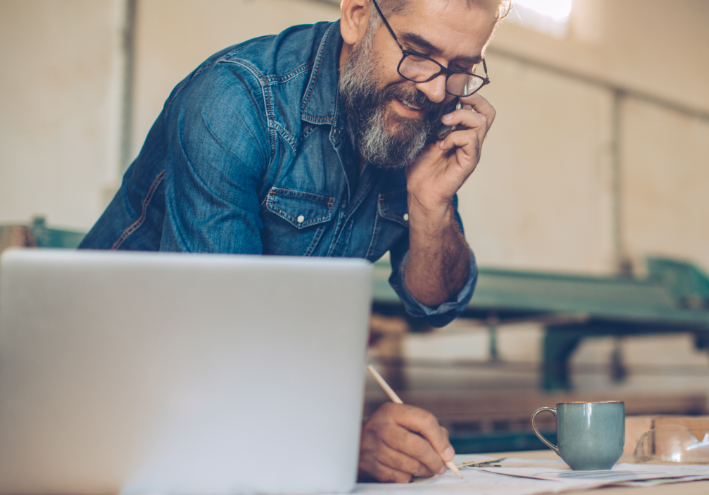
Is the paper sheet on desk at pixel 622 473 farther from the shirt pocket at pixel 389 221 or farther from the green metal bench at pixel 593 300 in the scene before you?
the green metal bench at pixel 593 300

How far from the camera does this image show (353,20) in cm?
124

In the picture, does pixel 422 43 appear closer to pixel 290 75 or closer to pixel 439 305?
pixel 290 75

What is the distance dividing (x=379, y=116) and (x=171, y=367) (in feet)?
2.68

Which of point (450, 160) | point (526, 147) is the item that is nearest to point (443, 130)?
point (450, 160)

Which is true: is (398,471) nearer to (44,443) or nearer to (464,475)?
(464,475)

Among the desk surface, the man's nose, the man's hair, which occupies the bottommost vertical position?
the desk surface

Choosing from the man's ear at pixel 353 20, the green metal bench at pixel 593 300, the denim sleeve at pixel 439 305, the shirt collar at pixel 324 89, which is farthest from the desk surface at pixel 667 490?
the green metal bench at pixel 593 300

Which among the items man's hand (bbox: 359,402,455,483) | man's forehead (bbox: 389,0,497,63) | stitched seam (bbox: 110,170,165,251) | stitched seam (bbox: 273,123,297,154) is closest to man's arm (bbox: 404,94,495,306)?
man's forehead (bbox: 389,0,497,63)

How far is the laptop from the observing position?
1.42 ft

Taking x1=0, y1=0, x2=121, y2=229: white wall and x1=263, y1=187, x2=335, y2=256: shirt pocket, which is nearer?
x1=263, y1=187, x2=335, y2=256: shirt pocket

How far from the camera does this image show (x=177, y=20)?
3.49 metres

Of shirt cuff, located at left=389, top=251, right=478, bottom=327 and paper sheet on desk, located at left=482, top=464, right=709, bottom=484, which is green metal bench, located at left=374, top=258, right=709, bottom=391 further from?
paper sheet on desk, located at left=482, top=464, right=709, bottom=484

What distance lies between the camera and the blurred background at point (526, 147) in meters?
3.15

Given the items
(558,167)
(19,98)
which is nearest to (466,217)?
(558,167)
